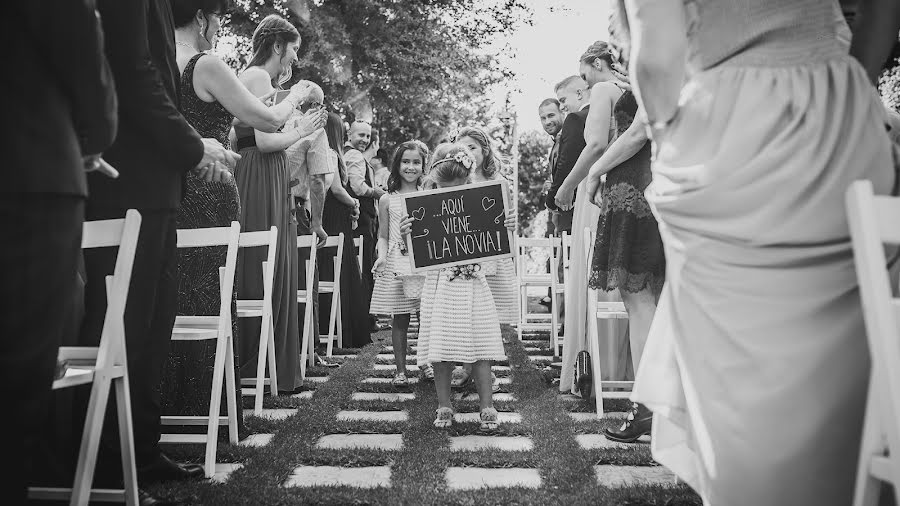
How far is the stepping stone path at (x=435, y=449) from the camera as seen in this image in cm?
335

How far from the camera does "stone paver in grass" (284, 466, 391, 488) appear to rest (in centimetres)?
325

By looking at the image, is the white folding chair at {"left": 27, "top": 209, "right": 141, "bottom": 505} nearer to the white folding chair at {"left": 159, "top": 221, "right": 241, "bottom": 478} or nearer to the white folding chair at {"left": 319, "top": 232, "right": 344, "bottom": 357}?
the white folding chair at {"left": 159, "top": 221, "right": 241, "bottom": 478}

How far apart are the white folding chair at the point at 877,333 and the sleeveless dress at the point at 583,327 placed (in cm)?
360

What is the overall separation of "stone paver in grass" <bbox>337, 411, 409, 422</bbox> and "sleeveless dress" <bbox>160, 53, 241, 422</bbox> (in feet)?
2.73

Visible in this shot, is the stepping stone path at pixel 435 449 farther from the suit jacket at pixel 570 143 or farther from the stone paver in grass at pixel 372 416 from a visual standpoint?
the suit jacket at pixel 570 143

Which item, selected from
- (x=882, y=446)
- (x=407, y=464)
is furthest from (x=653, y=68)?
(x=407, y=464)

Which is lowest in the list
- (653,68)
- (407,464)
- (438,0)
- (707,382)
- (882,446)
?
(407,464)

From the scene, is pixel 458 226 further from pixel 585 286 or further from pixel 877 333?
pixel 877 333

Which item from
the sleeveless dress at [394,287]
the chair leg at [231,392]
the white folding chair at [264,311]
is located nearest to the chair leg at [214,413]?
the chair leg at [231,392]

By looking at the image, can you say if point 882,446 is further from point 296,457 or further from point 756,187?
point 296,457

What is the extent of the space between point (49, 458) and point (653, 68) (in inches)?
91.9

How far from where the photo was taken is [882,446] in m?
1.62

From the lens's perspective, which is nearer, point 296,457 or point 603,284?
point 296,457

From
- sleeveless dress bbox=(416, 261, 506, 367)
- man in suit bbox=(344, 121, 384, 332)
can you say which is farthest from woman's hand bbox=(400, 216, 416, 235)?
man in suit bbox=(344, 121, 384, 332)
